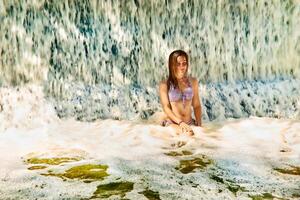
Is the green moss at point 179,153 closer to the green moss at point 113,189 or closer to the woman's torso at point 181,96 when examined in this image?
the woman's torso at point 181,96

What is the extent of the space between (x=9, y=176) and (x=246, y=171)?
2.44 metres

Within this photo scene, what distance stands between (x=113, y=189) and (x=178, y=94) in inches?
93.6

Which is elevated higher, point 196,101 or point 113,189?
point 196,101

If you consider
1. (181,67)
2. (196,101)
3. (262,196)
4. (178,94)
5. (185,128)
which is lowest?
(262,196)

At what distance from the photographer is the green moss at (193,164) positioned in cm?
542

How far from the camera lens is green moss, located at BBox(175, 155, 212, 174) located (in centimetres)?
542

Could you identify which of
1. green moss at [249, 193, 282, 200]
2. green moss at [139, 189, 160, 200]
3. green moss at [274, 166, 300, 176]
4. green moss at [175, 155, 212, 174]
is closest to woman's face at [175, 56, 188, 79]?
green moss at [175, 155, 212, 174]

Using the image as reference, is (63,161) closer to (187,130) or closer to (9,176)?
(9,176)

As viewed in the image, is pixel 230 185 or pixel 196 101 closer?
pixel 230 185

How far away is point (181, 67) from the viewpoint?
22.2 ft

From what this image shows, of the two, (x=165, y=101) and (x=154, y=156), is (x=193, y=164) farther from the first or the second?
(x=165, y=101)

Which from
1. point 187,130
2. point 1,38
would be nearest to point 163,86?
point 187,130

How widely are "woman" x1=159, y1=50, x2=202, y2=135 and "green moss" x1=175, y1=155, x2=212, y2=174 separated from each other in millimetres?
1030

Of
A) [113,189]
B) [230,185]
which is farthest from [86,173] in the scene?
[230,185]
